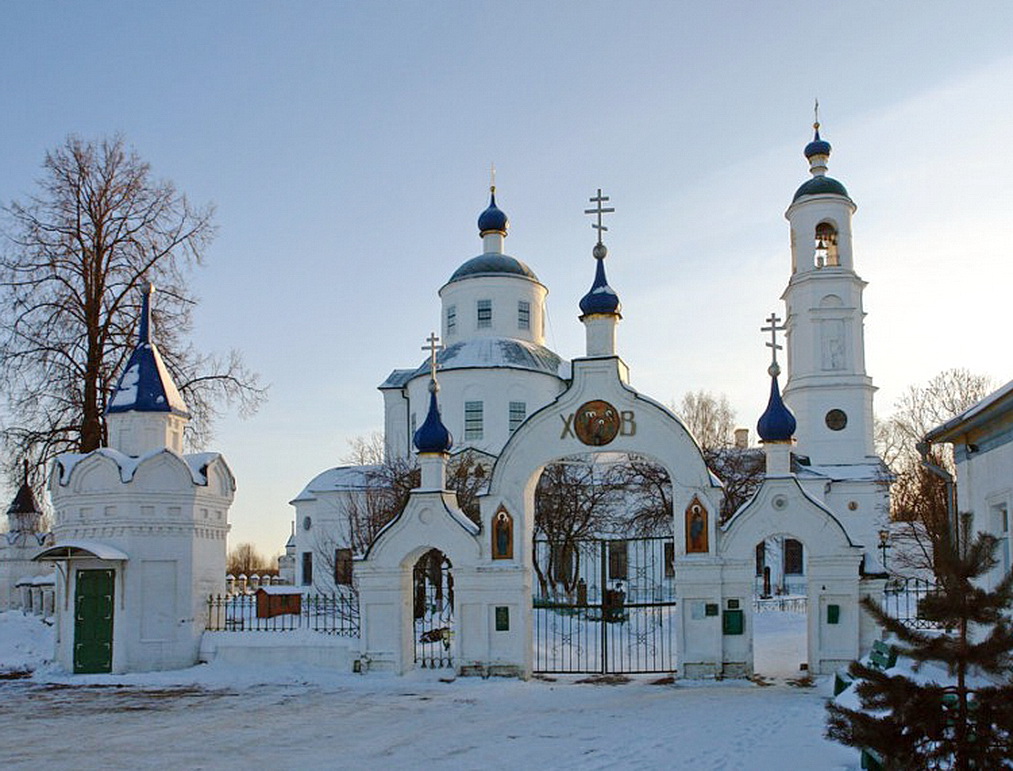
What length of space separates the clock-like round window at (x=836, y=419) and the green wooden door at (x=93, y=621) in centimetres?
3045

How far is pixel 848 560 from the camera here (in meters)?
18.3

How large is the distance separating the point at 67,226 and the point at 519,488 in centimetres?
1250

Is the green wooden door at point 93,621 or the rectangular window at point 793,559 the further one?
the rectangular window at point 793,559

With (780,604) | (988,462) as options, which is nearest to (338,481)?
(780,604)

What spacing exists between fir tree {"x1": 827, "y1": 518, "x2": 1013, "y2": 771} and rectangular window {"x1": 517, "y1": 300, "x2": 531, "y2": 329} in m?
34.7

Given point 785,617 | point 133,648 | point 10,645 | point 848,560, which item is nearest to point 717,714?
point 848,560

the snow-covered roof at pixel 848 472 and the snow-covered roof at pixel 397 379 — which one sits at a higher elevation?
the snow-covered roof at pixel 397 379

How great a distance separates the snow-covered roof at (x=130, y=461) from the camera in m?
20.4

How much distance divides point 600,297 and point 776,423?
384 centimetres

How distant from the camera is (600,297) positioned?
1978 cm

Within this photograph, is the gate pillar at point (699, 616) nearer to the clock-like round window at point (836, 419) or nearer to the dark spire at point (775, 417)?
the dark spire at point (775, 417)

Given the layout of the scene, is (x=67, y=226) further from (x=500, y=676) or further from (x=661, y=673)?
(x=661, y=673)

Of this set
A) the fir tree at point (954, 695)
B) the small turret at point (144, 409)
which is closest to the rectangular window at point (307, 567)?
the small turret at point (144, 409)

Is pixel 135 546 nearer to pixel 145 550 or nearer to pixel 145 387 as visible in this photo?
pixel 145 550
